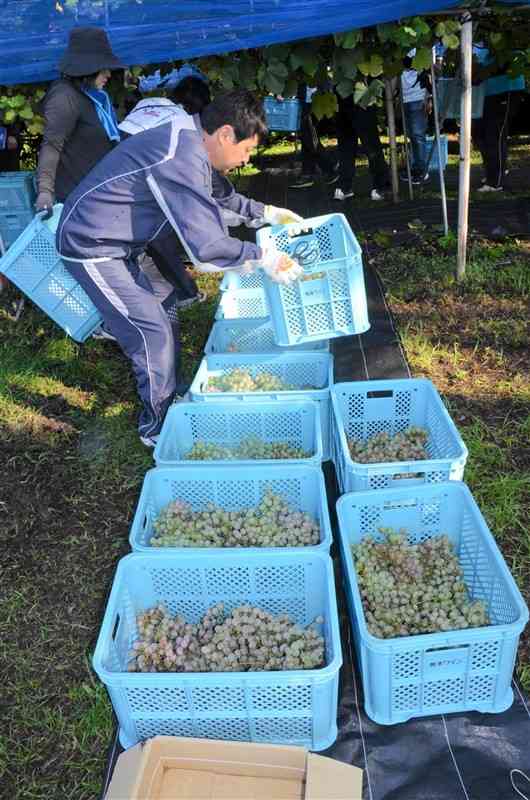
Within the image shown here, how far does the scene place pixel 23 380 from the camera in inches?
141

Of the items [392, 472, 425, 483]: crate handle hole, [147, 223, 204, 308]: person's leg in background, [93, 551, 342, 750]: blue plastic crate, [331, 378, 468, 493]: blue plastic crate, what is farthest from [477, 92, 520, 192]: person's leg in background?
[93, 551, 342, 750]: blue plastic crate

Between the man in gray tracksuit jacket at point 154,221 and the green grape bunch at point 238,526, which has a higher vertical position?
the man in gray tracksuit jacket at point 154,221

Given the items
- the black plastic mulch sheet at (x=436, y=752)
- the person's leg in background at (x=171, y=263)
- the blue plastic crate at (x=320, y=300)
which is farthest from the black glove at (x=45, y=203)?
the black plastic mulch sheet at (x=436, y=752)

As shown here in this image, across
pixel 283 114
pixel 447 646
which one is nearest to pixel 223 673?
pixel 447 646

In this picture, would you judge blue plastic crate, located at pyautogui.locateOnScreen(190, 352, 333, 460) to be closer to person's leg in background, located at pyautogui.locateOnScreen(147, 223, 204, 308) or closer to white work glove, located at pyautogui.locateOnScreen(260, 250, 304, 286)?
white work glove, located at pyautogui.locateOnScreen(260, 250, 304, 286)

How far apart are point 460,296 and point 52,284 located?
245cm

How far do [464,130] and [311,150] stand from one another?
3797mm

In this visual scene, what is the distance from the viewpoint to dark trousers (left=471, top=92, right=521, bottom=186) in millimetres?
5609

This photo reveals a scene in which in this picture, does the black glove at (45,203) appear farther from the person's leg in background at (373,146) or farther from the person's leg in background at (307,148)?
the person's leg in background at (307,148)

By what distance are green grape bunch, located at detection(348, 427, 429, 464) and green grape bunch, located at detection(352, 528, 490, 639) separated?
0.38m

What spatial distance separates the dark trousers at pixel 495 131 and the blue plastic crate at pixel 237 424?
431 cm

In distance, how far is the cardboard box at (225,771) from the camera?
1530 millimetres

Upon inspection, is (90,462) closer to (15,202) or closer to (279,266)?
(279,266)

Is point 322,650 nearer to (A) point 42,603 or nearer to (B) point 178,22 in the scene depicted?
(A) point 42,603
